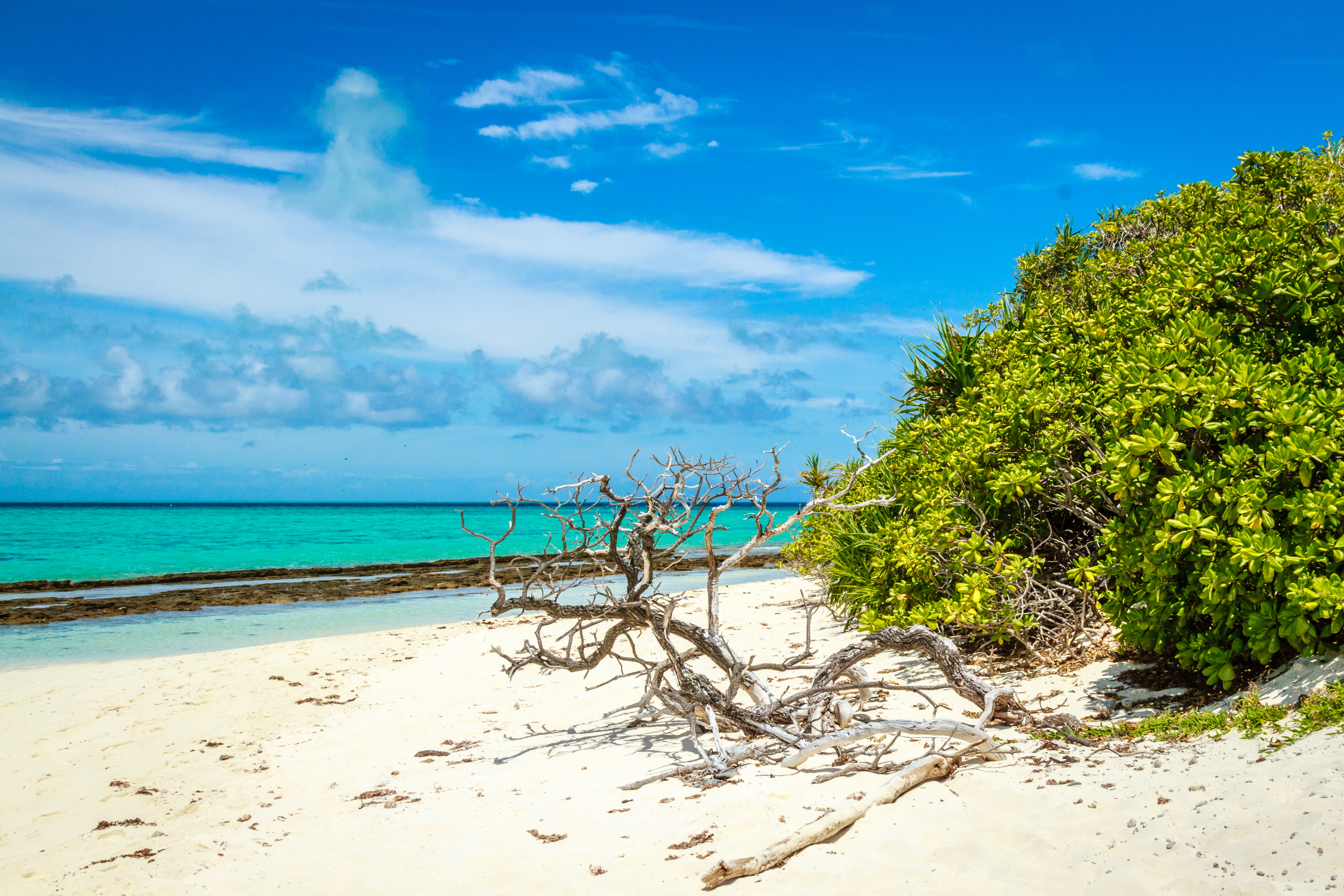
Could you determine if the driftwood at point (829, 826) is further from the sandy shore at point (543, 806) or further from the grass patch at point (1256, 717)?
the grass patch at point (1256, 717)

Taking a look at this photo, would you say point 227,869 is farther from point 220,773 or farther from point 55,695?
point 55,695

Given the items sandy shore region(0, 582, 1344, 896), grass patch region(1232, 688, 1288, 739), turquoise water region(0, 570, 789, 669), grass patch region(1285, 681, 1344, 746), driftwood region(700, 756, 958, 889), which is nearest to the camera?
sandy shore region(0, 582, 1344, 896)

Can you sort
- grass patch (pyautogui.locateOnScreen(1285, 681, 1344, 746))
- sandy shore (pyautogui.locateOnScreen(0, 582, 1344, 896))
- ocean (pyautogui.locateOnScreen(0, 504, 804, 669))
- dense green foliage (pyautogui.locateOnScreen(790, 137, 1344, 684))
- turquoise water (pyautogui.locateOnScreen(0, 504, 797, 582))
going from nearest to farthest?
sandy shore (pyautogui.locateOnScreen(0, 582, 1344, 896))
grass patch (pyautogui.locateOnScreen(1285, 681, 1344, 746))
dense green foliage (pyautogui.locateOnScreen(790, 137, 1344, 684))
ocean (pyautogui.locateOnScreen(0, 504, 804, 669))
turquoise water (pyautogui.locateOnScreen(0, 504, 797, 582))

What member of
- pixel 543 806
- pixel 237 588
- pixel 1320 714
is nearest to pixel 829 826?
pixel 543 806

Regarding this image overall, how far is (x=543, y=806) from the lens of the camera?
A: 5180mm

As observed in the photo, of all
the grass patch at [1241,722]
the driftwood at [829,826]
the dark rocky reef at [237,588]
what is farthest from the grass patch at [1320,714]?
the dark rocky reef at [237,588]

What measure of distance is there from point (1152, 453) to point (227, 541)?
44.8 metres

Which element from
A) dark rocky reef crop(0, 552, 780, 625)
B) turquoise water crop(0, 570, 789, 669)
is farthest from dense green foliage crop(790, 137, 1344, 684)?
turquoise water crop(0, 570, 789, 669)

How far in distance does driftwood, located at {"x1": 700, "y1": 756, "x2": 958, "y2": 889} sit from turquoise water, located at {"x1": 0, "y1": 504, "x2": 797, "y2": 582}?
2.30 metres

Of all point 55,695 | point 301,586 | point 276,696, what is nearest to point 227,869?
point 276,696

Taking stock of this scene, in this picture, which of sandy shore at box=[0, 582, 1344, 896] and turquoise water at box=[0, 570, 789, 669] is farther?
turquoise water at box=[0, 570, 789, 669]

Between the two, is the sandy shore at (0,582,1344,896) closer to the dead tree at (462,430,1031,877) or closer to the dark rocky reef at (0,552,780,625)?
the dead tree at (462,430,1031,877)

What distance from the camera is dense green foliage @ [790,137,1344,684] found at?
4629 millimetres

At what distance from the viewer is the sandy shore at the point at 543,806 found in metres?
3.33
